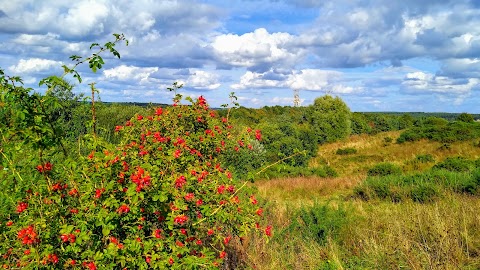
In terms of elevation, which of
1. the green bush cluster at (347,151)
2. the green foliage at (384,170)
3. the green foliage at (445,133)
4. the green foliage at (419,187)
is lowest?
the green bush cluster at (347,151)

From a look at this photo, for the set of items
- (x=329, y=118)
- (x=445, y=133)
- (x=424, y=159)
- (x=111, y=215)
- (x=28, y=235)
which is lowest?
(x=424, y=159)

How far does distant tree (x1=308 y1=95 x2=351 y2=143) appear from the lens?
40.8 meters

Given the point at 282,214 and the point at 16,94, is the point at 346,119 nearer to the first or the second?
the point at 282,214

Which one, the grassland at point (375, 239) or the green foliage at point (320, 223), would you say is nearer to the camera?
the grassland at point (375, 239)

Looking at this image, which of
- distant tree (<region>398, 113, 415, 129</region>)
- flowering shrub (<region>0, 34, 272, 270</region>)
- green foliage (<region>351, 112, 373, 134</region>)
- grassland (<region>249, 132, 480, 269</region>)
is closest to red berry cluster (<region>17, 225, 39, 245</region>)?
flowering shrub (<region>0, 34, 272, 270</region>)

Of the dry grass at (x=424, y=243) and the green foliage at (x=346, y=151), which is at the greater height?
the dry grass at (x=424, y=243)

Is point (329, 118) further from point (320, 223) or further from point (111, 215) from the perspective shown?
point (111, 215)

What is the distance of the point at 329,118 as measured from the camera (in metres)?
41.9

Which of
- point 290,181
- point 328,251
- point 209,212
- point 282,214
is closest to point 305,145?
point 290,181

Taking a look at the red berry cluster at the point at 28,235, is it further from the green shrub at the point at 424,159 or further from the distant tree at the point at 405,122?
the distant tree at the point at 405,122

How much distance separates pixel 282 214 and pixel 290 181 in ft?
30.1

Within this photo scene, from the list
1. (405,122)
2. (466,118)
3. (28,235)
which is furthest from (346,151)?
(28,235)

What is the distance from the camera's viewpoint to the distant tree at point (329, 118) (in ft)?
134

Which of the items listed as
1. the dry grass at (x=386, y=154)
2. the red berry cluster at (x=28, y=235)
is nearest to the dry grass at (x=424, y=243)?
the red berry cluster at (x=28, y=235)
